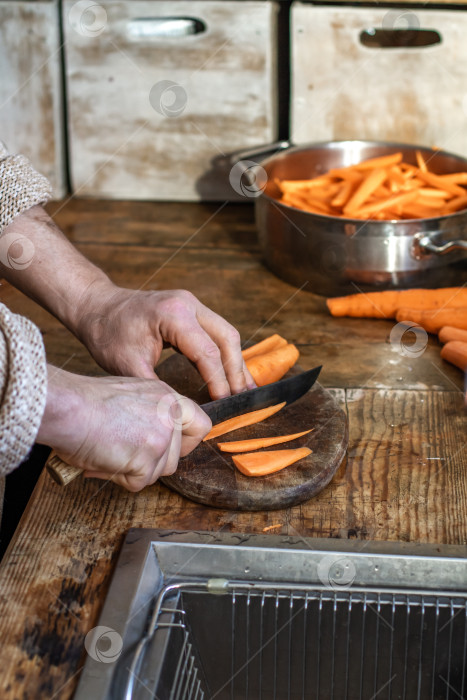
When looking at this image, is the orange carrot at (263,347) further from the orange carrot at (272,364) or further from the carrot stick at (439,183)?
the carrot stick at (439,183)

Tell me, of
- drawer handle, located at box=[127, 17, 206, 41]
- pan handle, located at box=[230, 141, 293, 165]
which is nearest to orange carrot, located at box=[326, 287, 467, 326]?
pan handle, located at box=[230, 141, 293, 165]

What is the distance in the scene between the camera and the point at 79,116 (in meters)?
2.15

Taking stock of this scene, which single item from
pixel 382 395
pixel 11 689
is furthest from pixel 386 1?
pixel 11 689

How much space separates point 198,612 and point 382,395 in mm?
531

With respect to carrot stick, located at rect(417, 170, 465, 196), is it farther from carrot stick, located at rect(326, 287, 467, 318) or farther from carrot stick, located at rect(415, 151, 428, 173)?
carrot stick, located at rect(326, 287, 467, 318)

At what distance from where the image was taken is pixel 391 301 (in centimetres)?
157

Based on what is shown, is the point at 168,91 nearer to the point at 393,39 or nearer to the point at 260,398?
the point at 393,39

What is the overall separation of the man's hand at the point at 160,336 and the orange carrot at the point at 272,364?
71 mm

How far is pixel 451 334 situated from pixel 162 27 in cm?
122

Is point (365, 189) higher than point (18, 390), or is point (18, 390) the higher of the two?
point (18, 390)

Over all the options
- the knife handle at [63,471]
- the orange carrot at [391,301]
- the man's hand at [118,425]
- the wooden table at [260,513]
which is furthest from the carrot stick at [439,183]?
the knife handle at [63,471]

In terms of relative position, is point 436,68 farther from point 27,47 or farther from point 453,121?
point 27,47

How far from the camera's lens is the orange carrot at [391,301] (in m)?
1.56

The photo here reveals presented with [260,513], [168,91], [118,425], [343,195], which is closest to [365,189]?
[343,195]
